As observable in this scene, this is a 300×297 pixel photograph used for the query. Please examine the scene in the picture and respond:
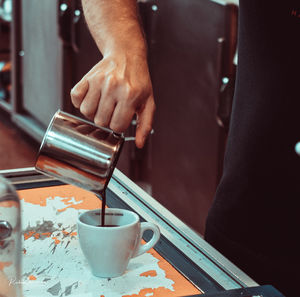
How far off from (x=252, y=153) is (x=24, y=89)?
3.27 meters

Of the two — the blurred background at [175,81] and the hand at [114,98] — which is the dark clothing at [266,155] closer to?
the hand at [114,98]

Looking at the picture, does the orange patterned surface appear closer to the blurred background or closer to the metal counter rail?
the metal counter rail

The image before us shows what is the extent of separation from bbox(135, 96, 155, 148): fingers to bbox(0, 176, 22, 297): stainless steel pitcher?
10.5 inches

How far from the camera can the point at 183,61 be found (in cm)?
254

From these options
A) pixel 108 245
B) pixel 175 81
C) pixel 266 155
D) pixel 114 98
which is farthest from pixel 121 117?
pixel 175 81

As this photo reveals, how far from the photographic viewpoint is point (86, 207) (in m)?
1.21

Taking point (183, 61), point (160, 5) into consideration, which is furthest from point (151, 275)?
point (160, 5)

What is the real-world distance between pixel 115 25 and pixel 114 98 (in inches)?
9.4

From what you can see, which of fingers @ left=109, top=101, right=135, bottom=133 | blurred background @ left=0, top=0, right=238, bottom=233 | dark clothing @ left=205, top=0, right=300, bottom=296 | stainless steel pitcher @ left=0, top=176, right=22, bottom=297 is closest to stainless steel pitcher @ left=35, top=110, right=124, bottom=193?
fingers @ left=109, top=101, right=135, bottom=133

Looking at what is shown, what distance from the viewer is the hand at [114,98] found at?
986 millimetres

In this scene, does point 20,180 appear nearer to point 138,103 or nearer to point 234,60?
point 138,103

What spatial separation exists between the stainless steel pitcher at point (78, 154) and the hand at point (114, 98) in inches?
1.3

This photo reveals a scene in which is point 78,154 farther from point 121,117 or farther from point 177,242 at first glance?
point 177,242

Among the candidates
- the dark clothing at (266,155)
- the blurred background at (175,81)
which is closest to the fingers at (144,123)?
the dark clothing at (266,155)
